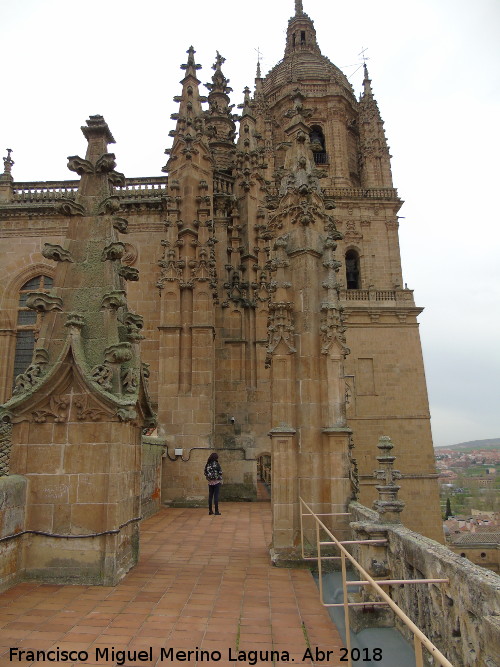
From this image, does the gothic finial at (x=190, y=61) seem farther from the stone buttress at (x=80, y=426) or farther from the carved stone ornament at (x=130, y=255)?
the stone buttress at (x=80, y=426)

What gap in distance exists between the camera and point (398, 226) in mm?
32344

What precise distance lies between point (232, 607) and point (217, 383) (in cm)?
1086

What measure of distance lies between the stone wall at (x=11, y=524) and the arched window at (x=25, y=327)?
12.9m

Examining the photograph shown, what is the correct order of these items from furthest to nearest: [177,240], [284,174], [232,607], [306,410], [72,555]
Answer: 1. [177,240]
2. [284,174]
3. [306,410]
4. [72,555]
5. [232,607]

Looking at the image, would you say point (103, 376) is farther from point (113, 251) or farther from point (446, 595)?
point (446, 595)

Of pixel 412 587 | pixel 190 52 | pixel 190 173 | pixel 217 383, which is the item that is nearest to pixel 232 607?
pixel 412 587

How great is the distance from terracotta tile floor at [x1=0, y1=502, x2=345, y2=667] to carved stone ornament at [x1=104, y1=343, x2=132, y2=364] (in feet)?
8.84

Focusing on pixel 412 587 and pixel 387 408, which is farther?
pixel 387 408

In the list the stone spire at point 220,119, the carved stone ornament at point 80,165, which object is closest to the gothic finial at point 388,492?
the carved stone ornament at point 80,165

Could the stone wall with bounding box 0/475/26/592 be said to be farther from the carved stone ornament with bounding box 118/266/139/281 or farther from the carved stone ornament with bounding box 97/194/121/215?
the carved stone ornament with bounding box 97/194/121/215

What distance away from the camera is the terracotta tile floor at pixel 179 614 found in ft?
13.4

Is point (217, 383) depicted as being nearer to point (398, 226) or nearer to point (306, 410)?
point (306, 410)

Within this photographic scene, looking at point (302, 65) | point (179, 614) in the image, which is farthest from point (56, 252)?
point (302, 65)

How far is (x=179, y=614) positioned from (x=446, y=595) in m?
2.61
